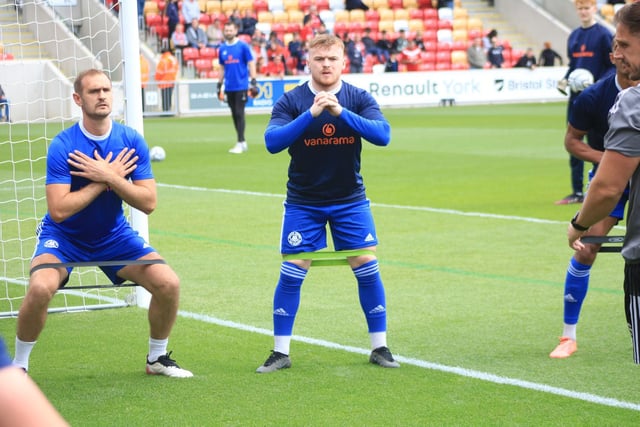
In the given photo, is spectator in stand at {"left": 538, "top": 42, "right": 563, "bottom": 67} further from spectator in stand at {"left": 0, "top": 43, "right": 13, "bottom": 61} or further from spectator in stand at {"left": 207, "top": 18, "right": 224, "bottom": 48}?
spectator in stand at {"left": 0, "top": 43, "right": 13, "bottom": 61}

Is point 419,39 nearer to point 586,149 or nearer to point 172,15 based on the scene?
point 172,15

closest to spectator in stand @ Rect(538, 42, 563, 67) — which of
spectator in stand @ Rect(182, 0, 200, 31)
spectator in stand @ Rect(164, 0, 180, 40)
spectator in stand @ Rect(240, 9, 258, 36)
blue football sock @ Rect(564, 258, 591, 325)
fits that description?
spectator in stand @ Rect(240, 9, 258, 36)

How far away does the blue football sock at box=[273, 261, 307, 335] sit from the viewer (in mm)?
5879

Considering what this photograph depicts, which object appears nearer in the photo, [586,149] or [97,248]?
[97,248]

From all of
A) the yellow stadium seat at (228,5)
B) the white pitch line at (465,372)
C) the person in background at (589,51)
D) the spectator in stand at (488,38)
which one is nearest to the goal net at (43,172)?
the white pitch line at (465,372)

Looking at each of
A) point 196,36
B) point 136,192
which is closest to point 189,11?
point 196,36

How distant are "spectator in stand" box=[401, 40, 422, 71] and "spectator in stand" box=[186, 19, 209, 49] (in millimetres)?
7086

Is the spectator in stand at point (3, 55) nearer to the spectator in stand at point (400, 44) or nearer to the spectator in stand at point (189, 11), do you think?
the spectator in stand at point (189, 11)

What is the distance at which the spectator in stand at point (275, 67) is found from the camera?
31769 millimetres

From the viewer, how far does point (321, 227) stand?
5.97 meters

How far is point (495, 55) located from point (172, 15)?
38.8 ft

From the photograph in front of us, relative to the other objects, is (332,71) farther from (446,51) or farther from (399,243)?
(446,51)

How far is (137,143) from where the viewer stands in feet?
18.9

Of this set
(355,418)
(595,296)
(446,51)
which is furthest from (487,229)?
(446,51)
